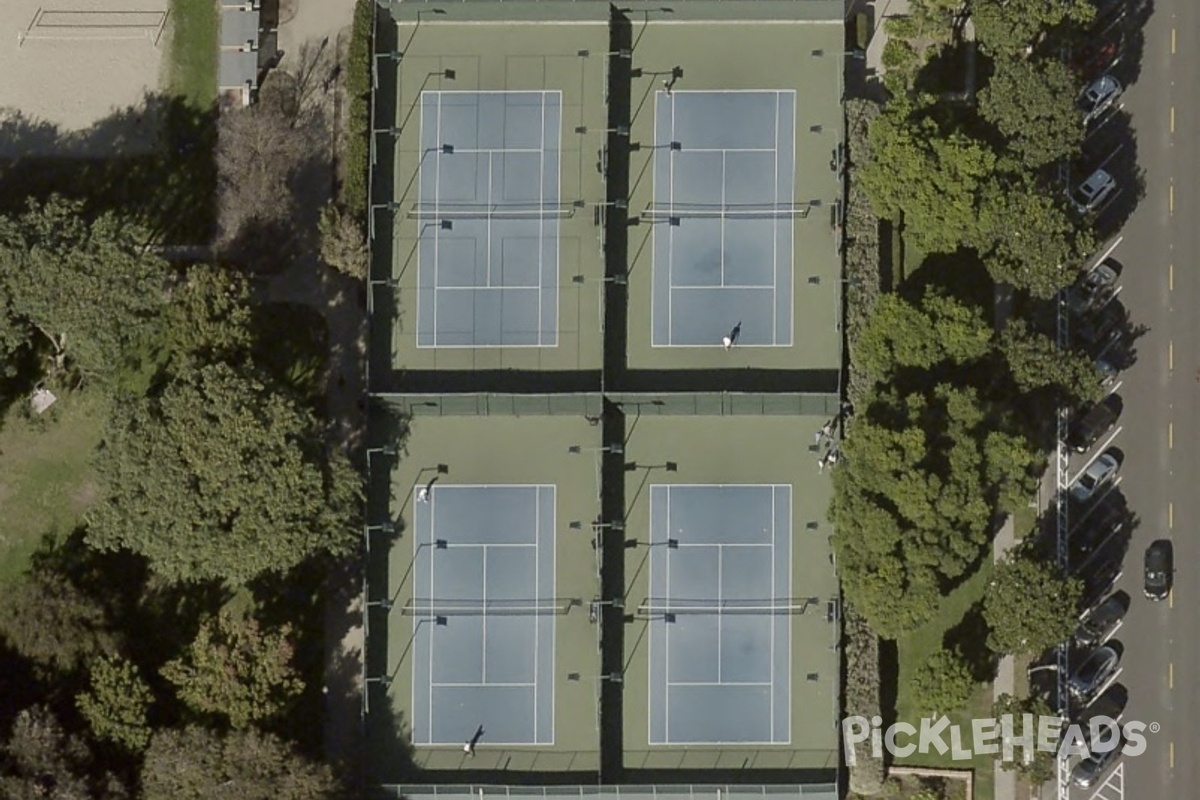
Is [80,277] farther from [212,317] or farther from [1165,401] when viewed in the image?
[1165,401]

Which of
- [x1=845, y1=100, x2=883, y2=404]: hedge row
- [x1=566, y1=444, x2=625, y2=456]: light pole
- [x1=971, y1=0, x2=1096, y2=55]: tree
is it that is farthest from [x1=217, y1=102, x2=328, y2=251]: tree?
[x1=971, y1=0, x2=1096, y2=55]: tree

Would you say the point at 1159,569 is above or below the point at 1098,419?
below

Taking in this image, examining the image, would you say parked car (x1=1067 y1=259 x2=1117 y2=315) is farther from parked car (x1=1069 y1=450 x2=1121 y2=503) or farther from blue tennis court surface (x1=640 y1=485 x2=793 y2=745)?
blue tennis court surface (x1=640 y1=485 x2=793 y2=745)

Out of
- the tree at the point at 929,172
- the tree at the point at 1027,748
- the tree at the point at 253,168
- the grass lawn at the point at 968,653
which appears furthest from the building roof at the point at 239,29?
the tree at the point at 1027,748

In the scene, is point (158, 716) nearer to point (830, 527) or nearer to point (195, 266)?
point (195, 266)

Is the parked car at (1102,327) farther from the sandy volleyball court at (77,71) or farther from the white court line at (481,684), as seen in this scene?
the sandy volleyball court at (77,71)

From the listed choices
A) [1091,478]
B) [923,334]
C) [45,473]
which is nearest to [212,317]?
[45,473]

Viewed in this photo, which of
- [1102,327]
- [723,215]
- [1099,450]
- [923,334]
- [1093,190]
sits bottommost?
[1099,450]
